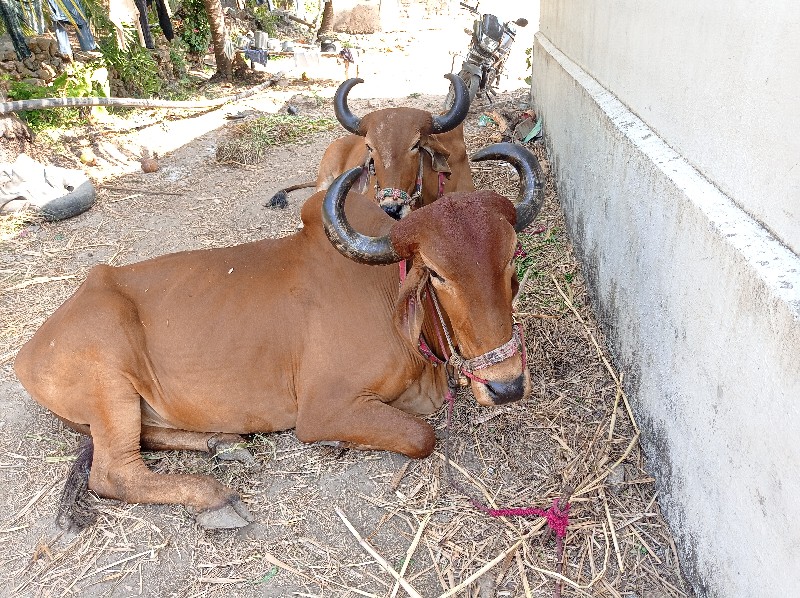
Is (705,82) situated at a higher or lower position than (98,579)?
higher

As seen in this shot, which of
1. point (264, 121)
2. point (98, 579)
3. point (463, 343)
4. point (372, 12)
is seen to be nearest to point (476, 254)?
point (463, 343)

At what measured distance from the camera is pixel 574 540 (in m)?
3.07

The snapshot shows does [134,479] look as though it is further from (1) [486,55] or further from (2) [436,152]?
(1) [486,55]

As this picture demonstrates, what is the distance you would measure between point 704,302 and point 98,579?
3087 millimetres

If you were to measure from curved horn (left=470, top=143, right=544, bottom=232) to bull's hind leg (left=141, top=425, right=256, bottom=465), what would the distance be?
2053 mm

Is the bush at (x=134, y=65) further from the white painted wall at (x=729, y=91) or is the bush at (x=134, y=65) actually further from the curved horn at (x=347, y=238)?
the curved horn at (x=347, y=238)

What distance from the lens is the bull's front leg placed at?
352cm

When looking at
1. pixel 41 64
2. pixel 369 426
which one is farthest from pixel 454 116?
pixel 41 64

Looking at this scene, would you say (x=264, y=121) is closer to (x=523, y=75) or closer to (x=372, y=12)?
(x=523, y=75)

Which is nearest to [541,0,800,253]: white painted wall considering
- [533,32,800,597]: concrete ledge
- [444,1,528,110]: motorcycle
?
[533,32,800,597]: concrete ledge

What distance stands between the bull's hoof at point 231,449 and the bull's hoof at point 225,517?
390mm

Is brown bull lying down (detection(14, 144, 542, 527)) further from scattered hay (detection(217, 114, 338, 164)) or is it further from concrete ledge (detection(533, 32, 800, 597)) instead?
scattered hay (detection(217, 114, 338, 164))

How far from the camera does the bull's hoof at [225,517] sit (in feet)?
10.9

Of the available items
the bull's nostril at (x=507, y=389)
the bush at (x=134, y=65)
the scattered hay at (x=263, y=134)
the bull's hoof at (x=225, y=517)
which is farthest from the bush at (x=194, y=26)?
the bull's nostril at (x=507, y=389)
